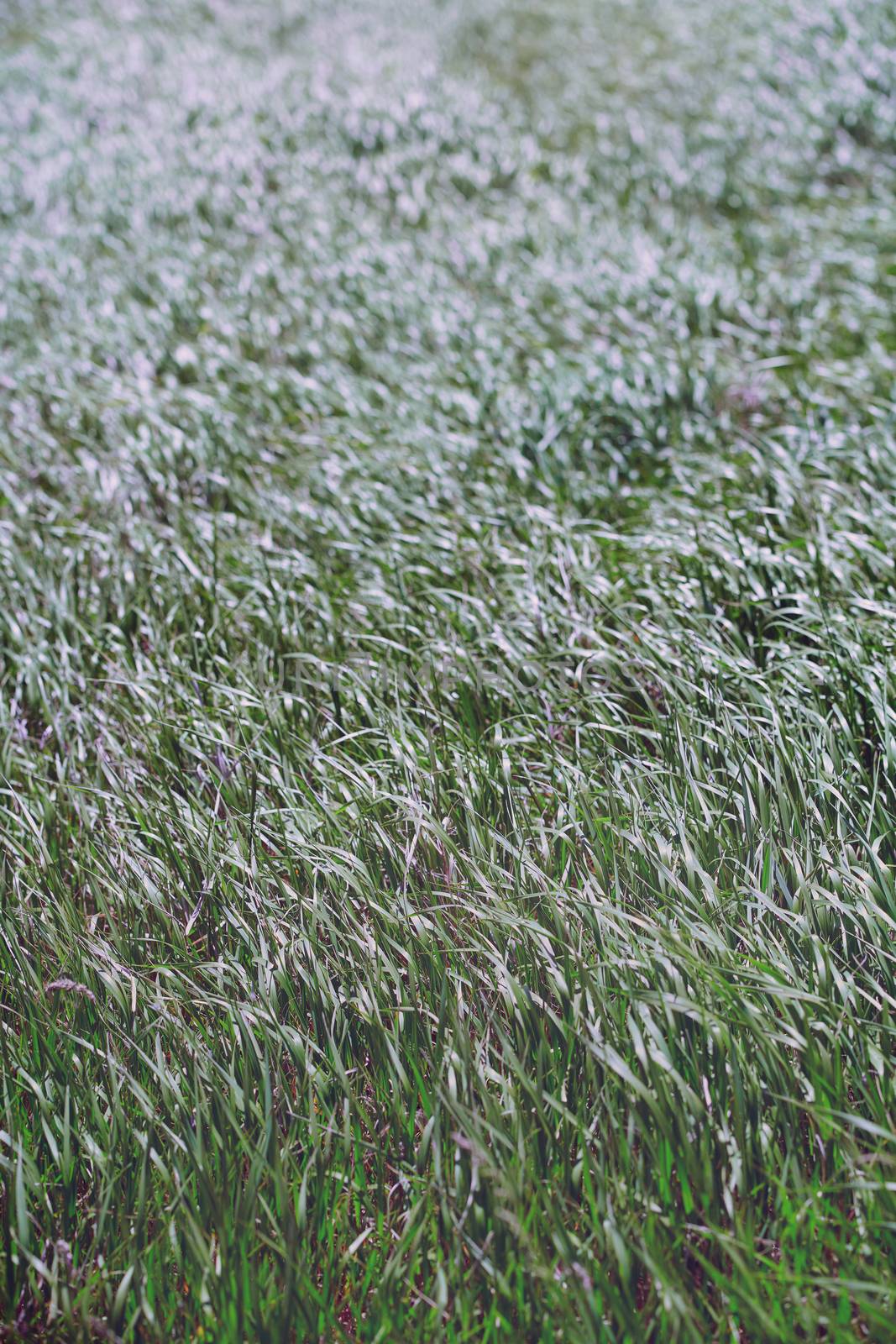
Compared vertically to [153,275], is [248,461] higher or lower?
lower

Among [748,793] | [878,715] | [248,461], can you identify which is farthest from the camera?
[248,461]

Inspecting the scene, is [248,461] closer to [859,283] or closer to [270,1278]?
[270,1278]

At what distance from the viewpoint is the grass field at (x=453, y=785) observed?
67.4 inches

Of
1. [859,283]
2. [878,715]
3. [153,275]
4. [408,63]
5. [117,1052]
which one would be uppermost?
[408,63]

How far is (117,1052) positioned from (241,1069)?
0.32 m

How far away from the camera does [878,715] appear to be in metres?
2.57

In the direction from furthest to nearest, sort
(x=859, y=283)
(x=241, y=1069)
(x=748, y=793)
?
1. (x=859, y=283)
2. (x=748, y=793)
3. (x=241, y=1069)

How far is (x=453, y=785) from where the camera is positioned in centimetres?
264

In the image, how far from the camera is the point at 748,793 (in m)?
2.36

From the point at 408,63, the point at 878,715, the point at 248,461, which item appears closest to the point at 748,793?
the point at 878,715

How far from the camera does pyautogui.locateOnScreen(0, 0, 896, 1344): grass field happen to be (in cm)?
171

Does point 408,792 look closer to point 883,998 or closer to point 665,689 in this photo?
point 665,689

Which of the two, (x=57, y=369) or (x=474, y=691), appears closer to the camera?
(x=474, y=691)

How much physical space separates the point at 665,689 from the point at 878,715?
0.59 meters
